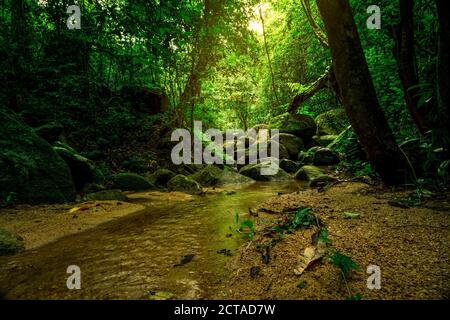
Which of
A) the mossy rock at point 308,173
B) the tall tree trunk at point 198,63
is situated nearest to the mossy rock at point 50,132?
the tall tree trunk at point 198,63

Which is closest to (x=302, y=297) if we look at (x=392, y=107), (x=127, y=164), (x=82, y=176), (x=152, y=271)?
(x=152, y=271)

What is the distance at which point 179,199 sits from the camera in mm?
6715

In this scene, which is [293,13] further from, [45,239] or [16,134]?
[45,239]

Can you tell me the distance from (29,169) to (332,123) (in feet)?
46.9

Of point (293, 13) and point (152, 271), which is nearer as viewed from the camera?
point (152, 271)

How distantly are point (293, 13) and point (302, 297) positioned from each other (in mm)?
9880

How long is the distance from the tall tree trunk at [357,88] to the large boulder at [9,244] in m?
4.73

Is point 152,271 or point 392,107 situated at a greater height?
point 392,107

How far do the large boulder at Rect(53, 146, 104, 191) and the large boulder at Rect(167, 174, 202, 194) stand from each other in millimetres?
2175

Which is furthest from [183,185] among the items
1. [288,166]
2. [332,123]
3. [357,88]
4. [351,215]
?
[332,123]

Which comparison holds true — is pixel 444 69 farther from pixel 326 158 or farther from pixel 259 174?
pixel 326 158

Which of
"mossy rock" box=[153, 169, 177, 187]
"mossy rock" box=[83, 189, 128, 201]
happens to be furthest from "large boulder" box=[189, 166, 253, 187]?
"mossy rock" box=[83, 189, 128, 201]

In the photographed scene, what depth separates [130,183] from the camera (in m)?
8.18

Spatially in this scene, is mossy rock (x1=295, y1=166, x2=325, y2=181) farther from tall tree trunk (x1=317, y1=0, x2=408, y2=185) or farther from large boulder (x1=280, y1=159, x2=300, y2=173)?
tall tree trunk (x1=317, y1=0, x2=408, y2=185)
